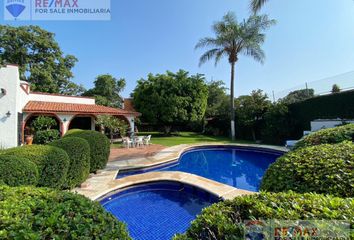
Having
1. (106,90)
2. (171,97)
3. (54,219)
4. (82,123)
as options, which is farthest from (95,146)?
(106,90)

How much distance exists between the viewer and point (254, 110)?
21.4 metres

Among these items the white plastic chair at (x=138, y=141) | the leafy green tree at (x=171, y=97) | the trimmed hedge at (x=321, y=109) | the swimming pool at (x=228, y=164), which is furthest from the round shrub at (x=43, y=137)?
the trimmed hedge at (x=321, y=109)

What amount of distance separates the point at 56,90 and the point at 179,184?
28.9m

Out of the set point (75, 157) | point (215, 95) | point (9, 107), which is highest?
point (215, 95)

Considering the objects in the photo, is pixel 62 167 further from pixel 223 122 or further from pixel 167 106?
pixel 223 122

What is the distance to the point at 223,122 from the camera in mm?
27344

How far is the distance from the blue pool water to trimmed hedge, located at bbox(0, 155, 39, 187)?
2749mm

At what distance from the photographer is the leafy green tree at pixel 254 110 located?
21297mm

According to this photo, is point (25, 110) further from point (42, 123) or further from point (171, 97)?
point (171, 97)

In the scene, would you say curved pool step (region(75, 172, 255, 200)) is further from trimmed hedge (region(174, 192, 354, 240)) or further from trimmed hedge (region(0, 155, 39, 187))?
trimmed hedge (region(174, 192, 354, 240))

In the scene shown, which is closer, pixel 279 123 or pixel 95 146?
pixel 95 146

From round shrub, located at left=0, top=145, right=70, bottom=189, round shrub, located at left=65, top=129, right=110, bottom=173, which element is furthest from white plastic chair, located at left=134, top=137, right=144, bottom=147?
round shrub, located at left=0, top=145, right=70, bottom=189

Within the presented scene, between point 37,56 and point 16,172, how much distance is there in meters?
32.2

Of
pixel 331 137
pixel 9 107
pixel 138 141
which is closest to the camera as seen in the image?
pixel 331 137
